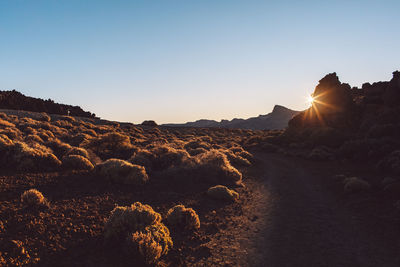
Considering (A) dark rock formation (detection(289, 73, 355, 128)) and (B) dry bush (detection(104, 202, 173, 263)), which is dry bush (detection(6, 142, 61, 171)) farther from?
(A) dark rock formation (detection(289, 73, 355, 128))

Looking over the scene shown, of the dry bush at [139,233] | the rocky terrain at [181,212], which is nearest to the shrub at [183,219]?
the rocky terrain at [181,212]

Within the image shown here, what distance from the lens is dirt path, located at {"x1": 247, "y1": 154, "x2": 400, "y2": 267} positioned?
6551 millimetres

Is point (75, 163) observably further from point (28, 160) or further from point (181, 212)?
point (181, 212)

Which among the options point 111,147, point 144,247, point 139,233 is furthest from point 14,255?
point 111,147

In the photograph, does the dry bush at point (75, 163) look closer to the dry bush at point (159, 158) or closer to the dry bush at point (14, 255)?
the dry bush at point (159, 158)

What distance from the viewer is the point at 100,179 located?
474 inches

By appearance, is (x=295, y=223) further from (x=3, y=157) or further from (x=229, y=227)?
(x=3, y=157)

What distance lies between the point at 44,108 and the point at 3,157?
60.8 m

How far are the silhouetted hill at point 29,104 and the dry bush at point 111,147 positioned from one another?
47.5 meters

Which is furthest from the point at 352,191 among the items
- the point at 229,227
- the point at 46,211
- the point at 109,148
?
the point at 109,148

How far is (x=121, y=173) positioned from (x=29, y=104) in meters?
63.9

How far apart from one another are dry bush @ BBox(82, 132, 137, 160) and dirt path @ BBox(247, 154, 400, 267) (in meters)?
11.7

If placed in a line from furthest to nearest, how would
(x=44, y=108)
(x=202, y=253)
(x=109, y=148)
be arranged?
1. (x=44, y=108)
2. (x=109, y=148)
3. (x=202, y=253)

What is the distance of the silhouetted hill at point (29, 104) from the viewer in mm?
55062
